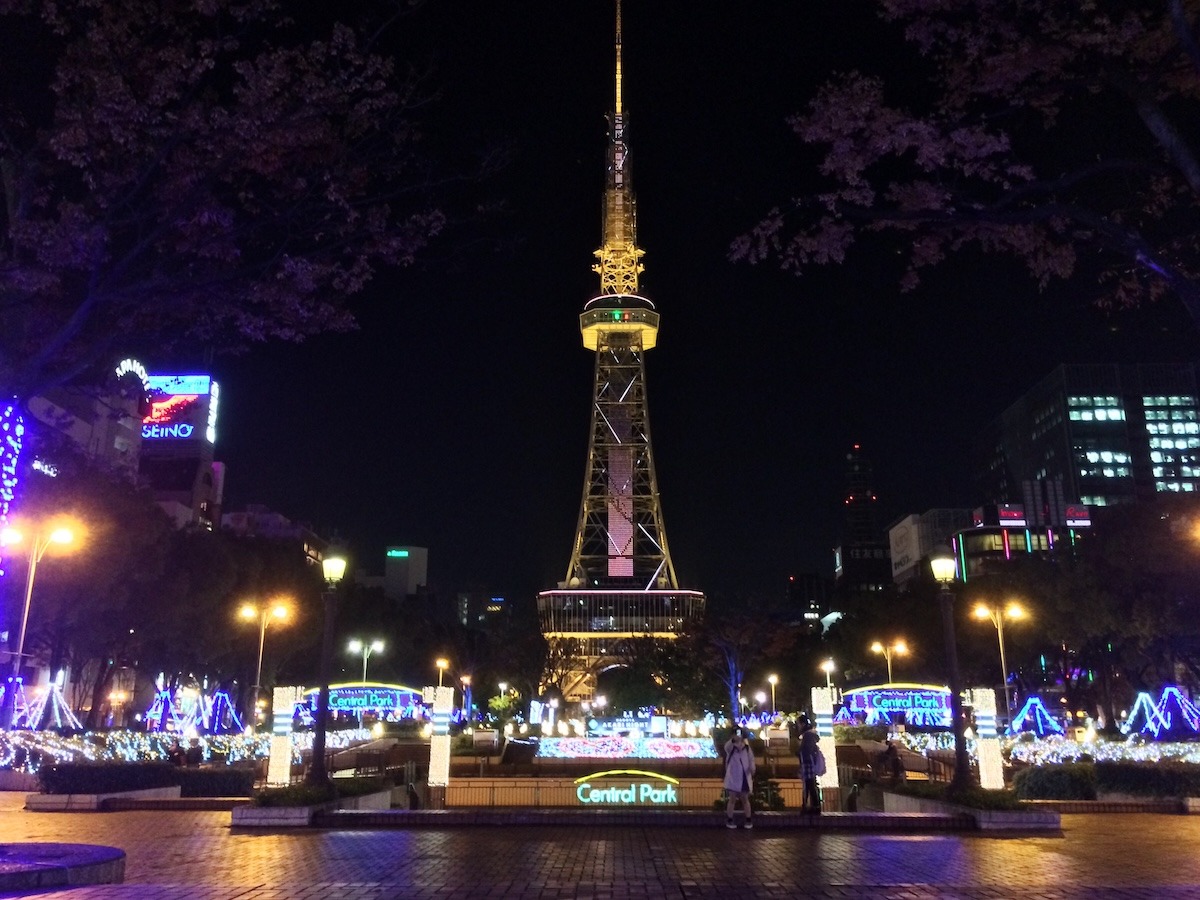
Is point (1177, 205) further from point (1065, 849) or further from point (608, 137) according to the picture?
point (608, 137)

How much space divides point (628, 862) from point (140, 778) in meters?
13.2

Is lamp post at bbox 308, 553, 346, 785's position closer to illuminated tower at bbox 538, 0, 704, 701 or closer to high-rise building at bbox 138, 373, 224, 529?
high-rise building at bbox 138, 373, 224, 529

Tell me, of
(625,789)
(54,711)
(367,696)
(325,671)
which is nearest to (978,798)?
(625,789)

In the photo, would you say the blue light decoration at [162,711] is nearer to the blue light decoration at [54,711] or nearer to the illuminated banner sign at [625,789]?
the blue light decoration at [54,711]

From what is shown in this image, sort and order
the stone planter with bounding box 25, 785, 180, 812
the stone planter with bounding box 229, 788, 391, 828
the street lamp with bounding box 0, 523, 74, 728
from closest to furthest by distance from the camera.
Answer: the stone planter with bounding box 229, 788, 391, 828, the stone planter with bounding box 25, 785, 180, 812, the street lamp with bounding box 0, 523, 74, 728

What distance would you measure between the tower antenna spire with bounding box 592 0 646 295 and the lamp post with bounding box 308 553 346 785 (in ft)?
355

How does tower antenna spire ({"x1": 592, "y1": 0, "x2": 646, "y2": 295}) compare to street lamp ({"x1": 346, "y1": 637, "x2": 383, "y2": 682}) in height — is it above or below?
above

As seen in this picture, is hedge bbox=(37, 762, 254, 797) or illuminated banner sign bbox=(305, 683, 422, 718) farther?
illuminated banner sign bbox=(305, 683, 422, 718)

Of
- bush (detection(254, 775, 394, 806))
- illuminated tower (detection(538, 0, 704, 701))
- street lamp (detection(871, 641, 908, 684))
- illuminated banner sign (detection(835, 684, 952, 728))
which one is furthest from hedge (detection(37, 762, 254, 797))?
illuminated tower (detection(538, 0, 704, 701))

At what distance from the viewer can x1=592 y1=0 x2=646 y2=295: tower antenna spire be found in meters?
126

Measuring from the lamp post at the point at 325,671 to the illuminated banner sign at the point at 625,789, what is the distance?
16.1 ft

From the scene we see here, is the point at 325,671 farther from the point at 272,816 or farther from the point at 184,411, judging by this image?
the point at 184,411

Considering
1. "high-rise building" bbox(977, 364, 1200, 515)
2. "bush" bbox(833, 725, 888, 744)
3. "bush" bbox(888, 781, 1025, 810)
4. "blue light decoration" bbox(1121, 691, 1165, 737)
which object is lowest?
"bush" bbox(833, 725, 888, 744)

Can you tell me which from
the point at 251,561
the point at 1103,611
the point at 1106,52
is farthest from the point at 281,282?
the point at 1103,611
